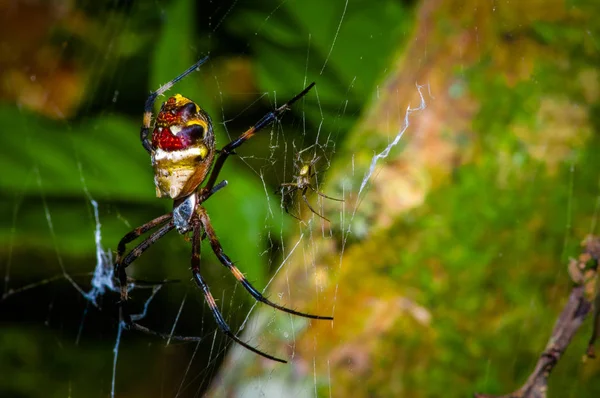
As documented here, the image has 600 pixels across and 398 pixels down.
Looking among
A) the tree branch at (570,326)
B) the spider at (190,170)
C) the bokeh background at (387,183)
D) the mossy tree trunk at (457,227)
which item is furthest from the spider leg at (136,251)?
the tree branch at (570,326)

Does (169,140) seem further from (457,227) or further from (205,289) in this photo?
(457,227)

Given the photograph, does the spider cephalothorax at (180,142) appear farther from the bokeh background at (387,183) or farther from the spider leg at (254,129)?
the bokeh background at (387,183)

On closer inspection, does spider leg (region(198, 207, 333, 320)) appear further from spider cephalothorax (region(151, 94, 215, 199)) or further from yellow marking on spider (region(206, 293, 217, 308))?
spider cephalothorax (region(151, 94, 215, 199))

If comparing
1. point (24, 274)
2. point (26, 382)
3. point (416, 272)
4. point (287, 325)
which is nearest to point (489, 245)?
point (416, 272)

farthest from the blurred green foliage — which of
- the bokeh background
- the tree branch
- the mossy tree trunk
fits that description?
the tree branch

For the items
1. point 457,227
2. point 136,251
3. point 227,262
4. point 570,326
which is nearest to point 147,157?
point 136,251

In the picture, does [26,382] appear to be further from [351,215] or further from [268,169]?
[351,215]
